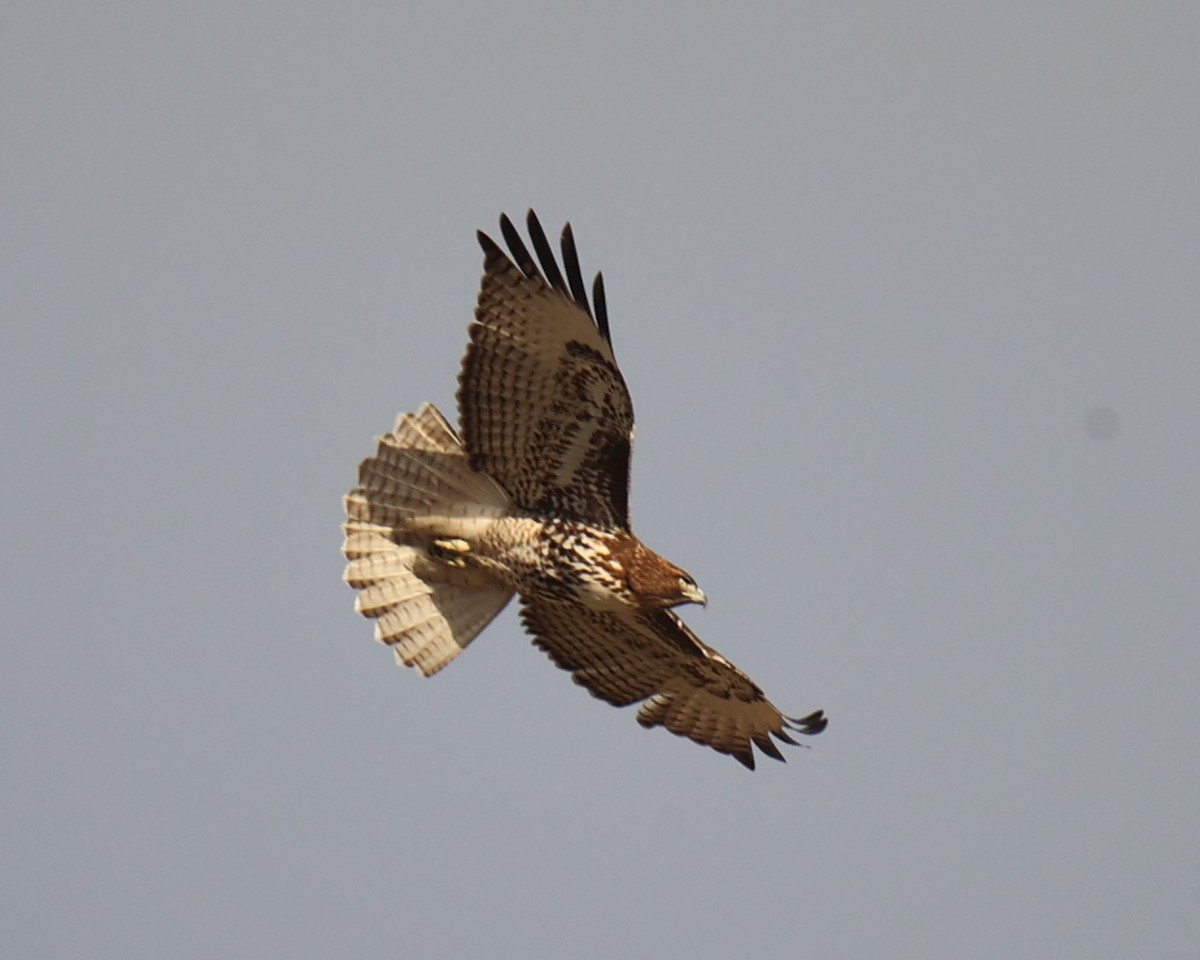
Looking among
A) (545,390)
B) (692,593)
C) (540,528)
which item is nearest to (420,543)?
(540,528)

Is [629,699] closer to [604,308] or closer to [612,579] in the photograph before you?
[612,579]

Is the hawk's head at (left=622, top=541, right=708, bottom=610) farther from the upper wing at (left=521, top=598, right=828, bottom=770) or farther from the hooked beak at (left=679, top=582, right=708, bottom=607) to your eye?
the upper wing at (left=521, top=598, right=828, bottom=770)

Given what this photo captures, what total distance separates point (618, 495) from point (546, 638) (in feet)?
4.03

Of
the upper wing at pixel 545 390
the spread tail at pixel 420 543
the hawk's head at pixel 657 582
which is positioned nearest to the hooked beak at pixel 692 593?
the hawk's head at pixel 657 582

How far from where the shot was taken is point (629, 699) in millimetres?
10336

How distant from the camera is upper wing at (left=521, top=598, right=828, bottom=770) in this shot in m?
9.97

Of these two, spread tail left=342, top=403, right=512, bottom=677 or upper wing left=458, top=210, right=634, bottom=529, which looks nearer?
upper wing left=458, top=210, right=634, bottom=529

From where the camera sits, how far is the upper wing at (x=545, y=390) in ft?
29.7

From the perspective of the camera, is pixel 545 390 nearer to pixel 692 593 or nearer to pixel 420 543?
pixel 692 593

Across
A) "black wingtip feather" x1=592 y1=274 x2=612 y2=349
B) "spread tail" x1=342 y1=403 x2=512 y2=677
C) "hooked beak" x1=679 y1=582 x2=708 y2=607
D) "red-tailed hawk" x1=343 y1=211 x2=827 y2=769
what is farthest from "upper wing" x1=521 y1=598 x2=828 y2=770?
"black wingtip feather" x1=592 y1=274 x2=612 y2=349

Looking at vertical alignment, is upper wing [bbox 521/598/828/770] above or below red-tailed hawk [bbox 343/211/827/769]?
below

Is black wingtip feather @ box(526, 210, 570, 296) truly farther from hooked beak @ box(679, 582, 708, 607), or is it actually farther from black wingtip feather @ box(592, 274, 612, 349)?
hooked beak @ box(679, 582, 708, 607)

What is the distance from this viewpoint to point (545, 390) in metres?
9.22

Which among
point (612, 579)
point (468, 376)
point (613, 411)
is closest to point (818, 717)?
point (612, 579)
